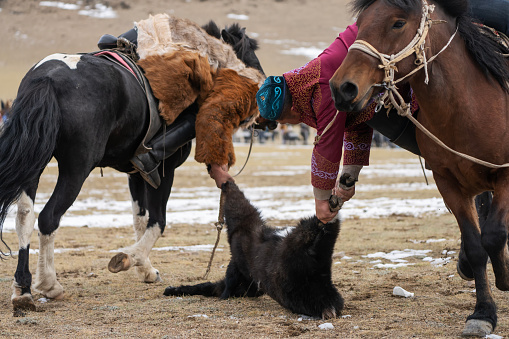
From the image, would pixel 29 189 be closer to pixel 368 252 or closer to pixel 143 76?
pixel 143 76

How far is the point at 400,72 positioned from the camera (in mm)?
3824

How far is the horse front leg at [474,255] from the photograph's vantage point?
3.90 m

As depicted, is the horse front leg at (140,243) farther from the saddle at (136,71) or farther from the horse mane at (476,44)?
the horse mane at (476,44)

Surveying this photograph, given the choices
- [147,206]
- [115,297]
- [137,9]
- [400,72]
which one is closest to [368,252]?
[147,206]

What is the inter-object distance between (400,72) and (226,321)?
6.91 ft

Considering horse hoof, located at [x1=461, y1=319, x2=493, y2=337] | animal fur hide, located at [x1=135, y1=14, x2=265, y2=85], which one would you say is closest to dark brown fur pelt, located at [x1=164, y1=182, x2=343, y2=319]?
horse hoof, located at [x1=461, y1=319, x2=493, y2=337]

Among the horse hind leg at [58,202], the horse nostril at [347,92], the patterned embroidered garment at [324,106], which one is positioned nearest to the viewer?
the horse nostril at [347,92]

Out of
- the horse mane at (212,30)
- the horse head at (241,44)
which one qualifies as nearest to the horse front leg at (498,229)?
the horse head at (241,44)

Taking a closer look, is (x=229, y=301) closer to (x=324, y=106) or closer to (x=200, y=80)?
(x=324, y=106)

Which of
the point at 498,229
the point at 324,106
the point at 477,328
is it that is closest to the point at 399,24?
the point at 324,106

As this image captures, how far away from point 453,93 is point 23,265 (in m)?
3.40

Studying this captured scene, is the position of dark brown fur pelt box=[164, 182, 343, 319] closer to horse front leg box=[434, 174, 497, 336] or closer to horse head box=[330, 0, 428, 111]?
horse front leg box=[434, 174, 497, 336]

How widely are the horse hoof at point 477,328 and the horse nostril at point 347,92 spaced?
5.25ft

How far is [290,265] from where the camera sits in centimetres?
467
